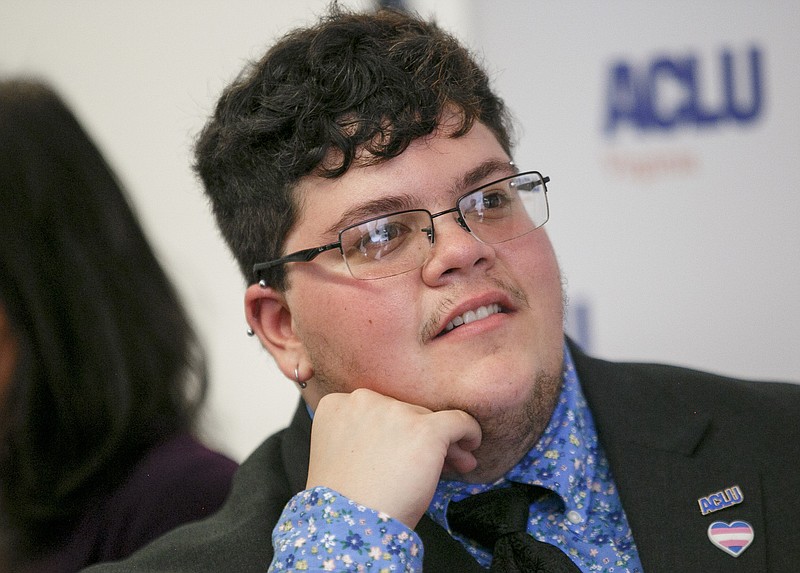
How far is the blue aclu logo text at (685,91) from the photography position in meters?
3.41

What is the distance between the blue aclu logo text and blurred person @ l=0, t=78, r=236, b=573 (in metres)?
1.82

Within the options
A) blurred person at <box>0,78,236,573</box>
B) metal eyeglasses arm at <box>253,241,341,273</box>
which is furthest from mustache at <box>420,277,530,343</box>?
blurred person at <box>0,78,236,573</box>

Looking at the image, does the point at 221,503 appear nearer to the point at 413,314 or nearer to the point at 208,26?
the point at 413,314

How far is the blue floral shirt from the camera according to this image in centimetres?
171

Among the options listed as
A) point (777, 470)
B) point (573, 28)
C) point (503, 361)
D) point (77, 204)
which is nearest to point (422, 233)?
point (503, 361)

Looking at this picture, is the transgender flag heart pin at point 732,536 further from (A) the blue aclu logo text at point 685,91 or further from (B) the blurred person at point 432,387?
(A) the blue aclu logo text at point 685,91

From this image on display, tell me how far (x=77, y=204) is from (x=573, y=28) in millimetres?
1882

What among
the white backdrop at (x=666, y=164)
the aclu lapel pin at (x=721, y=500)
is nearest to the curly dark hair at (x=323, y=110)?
the aclu lapel pin at (x=721, y=500)

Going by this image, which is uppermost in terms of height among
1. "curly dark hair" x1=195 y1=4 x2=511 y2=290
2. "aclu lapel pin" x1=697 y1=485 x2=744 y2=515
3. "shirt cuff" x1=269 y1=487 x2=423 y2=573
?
"curly dark hair" x1=195 y1=4 x2=511 y2=290

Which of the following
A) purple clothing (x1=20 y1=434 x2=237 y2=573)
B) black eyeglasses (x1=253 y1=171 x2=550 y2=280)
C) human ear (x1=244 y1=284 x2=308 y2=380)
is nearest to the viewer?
black eyeglasses (x1=253 y1=171 x2=550 y2=280)

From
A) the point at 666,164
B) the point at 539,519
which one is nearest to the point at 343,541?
the point at 539,519

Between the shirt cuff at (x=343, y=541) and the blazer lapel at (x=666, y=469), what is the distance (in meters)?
0.49

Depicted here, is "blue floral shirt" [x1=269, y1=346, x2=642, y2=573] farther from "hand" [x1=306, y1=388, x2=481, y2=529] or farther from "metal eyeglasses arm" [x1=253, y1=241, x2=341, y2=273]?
"metal eyeglasses arm" [x1=253, y1=241, x2=341, y2=273]

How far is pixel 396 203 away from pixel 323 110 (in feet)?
0.84
